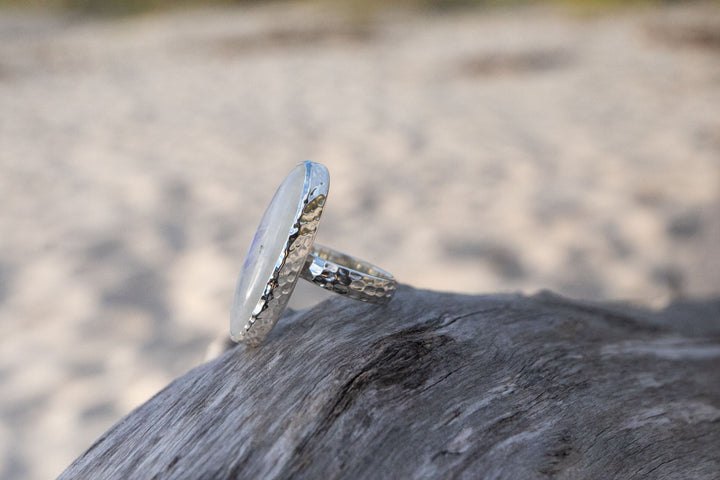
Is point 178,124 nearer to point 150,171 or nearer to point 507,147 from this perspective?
point 150,171

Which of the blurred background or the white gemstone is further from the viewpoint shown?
the blurred background

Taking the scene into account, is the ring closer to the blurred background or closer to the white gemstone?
the white gemstone

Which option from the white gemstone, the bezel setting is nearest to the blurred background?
the white gemstone

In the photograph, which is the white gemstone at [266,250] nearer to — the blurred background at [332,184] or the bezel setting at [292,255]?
the bezel setting at [292,255]

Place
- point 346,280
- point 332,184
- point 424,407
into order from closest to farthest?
1. point 424,407
2. point 346,280
3. point 332,184

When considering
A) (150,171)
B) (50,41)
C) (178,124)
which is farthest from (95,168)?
(50,41)

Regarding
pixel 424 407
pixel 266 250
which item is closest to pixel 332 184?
pixel 266 250

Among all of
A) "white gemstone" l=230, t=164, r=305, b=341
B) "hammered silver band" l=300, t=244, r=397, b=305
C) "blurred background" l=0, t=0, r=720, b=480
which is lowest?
"hammered silver band" l=300, t=244, r=397, b=305

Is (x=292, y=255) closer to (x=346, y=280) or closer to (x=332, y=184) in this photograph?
(x=346, y=280)
